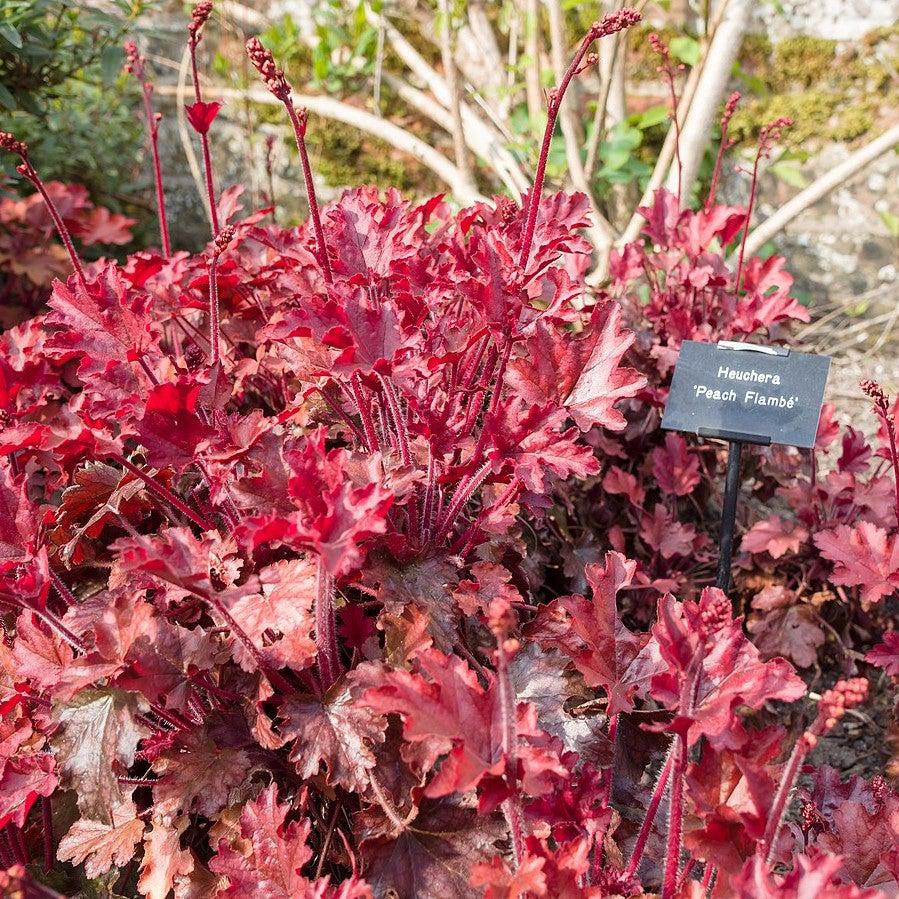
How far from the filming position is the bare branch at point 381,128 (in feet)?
10.8

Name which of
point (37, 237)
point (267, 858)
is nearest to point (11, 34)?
point (37, 237)

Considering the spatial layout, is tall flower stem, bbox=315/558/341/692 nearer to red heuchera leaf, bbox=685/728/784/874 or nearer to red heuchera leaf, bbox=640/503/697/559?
red heuchera leaf, bbox=685/728/784/874

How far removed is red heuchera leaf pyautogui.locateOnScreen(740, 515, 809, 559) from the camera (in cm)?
176

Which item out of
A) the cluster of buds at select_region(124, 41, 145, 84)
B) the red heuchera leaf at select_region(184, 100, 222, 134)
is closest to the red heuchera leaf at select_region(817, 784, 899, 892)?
the red heuchera leaf at select_region(184, 100, 222, 134)

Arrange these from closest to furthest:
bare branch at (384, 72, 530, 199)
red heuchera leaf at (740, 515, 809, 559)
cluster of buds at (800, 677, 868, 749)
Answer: cluster of buds at (800, 677, 868, 749) → red heuchera leaf at (740, 515, 809, 559) → bare branch at (384, 72, 530, 199)

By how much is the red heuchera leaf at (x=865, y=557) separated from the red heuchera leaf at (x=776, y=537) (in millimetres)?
193

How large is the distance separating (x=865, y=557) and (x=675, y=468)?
1.52 ft

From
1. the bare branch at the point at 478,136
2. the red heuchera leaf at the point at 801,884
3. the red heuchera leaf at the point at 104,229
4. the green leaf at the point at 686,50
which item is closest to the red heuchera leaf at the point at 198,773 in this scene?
the red heuchera leaf at the point at 801,884

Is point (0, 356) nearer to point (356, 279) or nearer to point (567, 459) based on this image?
point (356, 279)

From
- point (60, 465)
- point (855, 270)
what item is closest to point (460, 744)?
point (60, 465)

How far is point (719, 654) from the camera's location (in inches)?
41.4

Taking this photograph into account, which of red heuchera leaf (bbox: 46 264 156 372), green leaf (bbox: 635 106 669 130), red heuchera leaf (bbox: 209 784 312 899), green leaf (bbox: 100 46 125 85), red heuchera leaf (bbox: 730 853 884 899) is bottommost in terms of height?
red heuchera leaf (bbox: 209 784 312 899)

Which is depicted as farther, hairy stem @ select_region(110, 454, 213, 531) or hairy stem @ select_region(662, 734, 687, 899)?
hairy stem @ select_region(110, 454, 213, 531)

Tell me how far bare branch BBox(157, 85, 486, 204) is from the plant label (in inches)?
61.9
